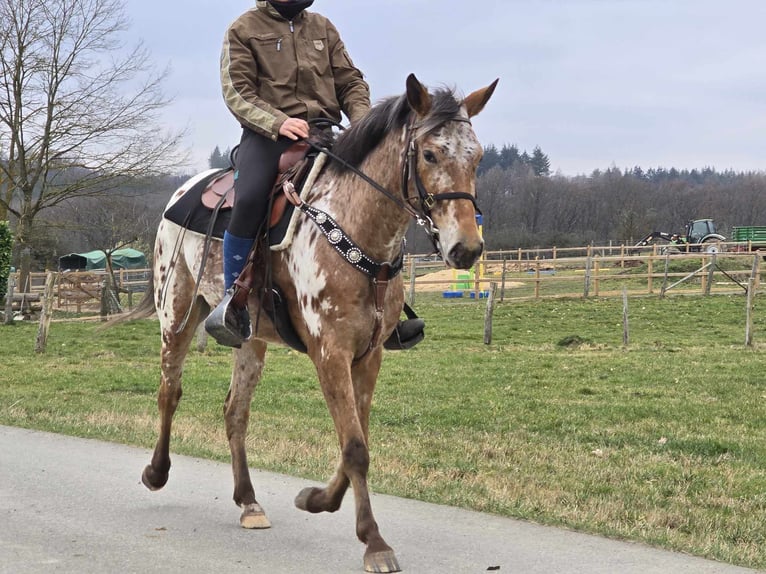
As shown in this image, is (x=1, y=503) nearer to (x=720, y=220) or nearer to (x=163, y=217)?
(x=163, y=217)

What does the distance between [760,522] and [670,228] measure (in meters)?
104

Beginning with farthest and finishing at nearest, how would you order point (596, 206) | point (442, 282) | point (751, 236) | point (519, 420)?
point (596, 206), point (751, 236), point (442, 282), point (519, 420)

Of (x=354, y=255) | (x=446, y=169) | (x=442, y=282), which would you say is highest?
(x=446, y=169)

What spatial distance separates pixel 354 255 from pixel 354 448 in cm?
104

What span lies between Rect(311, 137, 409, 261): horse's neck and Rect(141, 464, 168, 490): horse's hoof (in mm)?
2400

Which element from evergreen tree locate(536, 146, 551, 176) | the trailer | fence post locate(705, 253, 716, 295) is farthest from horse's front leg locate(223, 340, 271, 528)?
evergreen tree locate(536, 146, 551, 176)

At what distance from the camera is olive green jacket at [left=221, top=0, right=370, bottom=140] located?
230 inches

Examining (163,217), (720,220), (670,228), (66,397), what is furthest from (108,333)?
(720,220)

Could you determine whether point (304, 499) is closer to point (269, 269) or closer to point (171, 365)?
point (269, 269)

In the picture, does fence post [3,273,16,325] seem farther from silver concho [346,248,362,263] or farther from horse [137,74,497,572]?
silver concho [346,248,362,263]

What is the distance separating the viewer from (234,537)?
5461 millimetres

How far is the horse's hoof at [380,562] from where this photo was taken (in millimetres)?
4590

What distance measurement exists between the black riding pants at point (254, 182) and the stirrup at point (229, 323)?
0.41 m

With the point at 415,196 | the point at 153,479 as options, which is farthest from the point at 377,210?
the point at 153,479
